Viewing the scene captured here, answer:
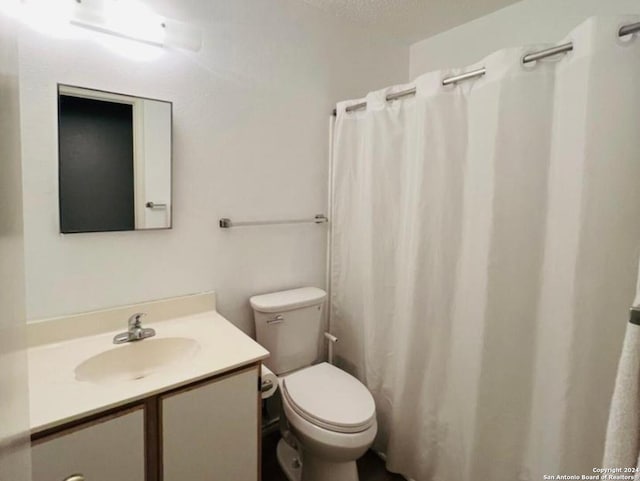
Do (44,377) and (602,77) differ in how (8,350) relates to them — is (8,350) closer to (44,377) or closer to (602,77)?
(44,377)

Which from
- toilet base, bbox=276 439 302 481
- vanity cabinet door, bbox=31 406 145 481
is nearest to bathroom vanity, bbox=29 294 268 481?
vanity cabinet door, bbox=31 406 145 481

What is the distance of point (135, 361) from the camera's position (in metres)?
1.37

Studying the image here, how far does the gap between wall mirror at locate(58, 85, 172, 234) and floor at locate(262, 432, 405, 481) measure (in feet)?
4.30

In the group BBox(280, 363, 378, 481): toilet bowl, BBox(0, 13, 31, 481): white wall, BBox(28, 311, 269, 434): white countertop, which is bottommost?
BBox(280, 363, 378, 481): toilet bowl

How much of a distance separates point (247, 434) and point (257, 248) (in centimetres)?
88

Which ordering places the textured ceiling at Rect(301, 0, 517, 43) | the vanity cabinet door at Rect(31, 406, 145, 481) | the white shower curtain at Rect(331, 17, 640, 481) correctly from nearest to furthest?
the vanity cabinet door at Rect(31, 406, 145, 481) < the white shower curtain at Rect(331, 17, 640, 481) < the textured ceiling at Rect(301, 0, 517, 43)

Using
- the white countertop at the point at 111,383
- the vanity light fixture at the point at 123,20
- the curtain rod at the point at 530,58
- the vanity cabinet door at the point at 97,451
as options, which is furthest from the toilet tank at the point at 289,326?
the vanity light fixture at the point at 123,20

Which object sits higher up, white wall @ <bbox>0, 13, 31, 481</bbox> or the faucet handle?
white wall @ <bbox>0, 13, 31, 481</bbox>

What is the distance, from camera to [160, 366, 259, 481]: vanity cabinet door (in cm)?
111

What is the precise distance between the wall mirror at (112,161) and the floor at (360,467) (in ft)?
4.30

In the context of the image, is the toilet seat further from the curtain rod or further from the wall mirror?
the curtain rod

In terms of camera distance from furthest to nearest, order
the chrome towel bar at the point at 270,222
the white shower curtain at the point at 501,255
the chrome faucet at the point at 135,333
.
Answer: the chrome towel bar at the point at 270,222 < the chrome faucet at the point at 135,333 < the white shower curtain at the point at 501,255

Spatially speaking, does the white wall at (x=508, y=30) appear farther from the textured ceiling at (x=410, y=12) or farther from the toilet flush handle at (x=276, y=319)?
the toilet flush handle at (x=276, y=319)

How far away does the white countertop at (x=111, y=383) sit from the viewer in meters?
0.95
